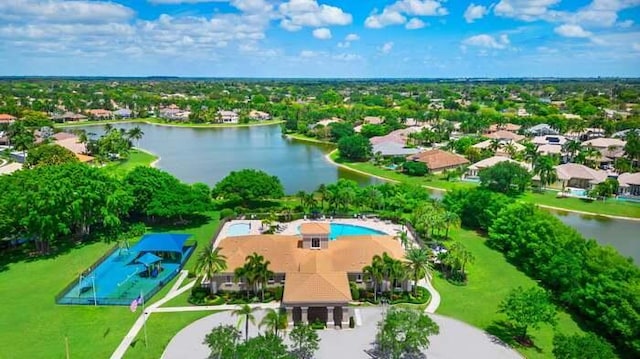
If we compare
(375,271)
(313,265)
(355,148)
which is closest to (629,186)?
(355,148)

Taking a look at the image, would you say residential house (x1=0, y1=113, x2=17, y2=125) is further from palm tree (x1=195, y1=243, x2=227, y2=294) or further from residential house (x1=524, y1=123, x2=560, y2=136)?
residential house (x1=524, y1=123, x2=560, y2=136)

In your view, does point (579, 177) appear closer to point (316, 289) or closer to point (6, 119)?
point (316, 289)

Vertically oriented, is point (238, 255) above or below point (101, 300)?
above

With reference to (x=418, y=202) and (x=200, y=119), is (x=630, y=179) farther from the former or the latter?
(x=200, y=119)

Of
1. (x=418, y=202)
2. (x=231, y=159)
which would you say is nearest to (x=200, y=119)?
(x=231, y=159)

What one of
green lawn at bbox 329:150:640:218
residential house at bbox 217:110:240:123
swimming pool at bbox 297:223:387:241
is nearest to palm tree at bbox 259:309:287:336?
swimming pool at bbox 297:223:387:241

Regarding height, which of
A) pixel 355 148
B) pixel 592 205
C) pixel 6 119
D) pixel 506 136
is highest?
pixel 6 119
